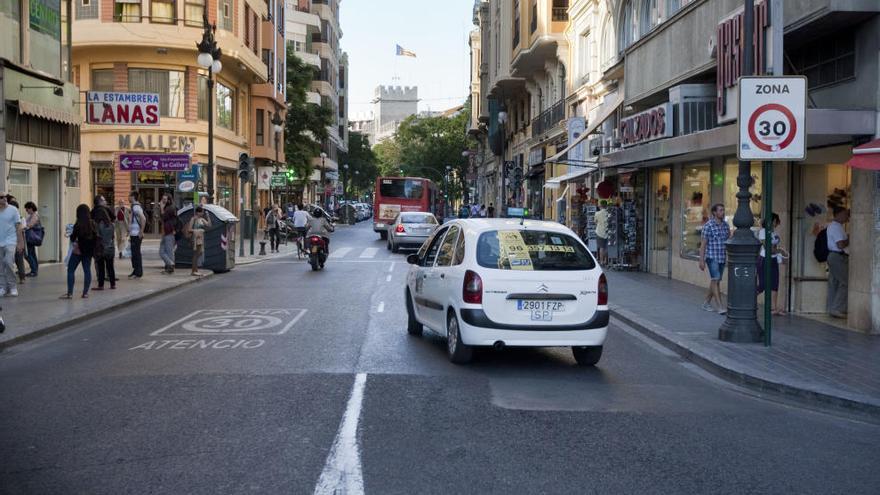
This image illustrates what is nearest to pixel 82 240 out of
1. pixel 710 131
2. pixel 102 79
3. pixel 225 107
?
pixel 710 131

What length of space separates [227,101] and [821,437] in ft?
127

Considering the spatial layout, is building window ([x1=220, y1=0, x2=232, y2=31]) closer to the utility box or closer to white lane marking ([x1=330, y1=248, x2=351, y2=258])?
white lane marking ([x1=330, y1=248, x2=351, y2=258])

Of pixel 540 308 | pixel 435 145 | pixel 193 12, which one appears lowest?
pixel 540 308

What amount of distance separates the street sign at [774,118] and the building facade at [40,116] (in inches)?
627

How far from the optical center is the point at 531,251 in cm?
1002

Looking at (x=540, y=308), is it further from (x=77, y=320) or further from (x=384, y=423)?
(x=77, y=320)

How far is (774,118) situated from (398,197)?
39655 millimetres

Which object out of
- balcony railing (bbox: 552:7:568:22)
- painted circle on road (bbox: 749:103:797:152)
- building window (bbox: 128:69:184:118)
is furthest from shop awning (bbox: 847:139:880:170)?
building window (bbox: 128:69:184:118)

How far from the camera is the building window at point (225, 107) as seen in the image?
4109 cm

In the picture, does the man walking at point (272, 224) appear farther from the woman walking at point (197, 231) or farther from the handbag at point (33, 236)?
the handbag at point (33, 236)

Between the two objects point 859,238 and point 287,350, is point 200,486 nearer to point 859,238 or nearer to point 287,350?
point 287,350

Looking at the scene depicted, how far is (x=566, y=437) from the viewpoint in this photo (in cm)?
687

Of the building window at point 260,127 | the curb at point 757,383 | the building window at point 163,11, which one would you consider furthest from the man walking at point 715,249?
the building window at point 260,127

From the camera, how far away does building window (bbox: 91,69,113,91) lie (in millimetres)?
36844
